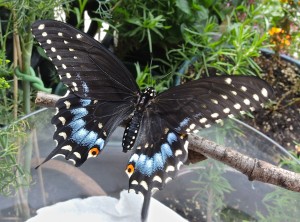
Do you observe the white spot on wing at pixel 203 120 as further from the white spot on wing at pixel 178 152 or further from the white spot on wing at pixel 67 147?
the white spot on wing at pixel 67 147

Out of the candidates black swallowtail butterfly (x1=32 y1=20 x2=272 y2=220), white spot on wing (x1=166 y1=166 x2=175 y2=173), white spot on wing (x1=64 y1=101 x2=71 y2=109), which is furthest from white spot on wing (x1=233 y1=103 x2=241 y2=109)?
white spot on wing (x1=64 y1=101 x2=71 y2=109)

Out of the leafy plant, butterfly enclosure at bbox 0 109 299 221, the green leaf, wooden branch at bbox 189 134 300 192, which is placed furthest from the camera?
the green leaf

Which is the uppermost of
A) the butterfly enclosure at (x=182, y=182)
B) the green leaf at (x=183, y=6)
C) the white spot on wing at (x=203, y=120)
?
the green leaf at (x=183, y=6)

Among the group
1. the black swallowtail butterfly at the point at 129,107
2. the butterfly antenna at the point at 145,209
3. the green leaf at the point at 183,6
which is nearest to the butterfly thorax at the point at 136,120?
the black swallowtail butterfly at the point at 129,107

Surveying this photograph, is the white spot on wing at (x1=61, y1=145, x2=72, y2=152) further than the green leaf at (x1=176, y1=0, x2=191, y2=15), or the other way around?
the green leaf at (x1=176, y1=0, x2=191, y2=15)

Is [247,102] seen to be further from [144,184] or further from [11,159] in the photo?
[11,159]

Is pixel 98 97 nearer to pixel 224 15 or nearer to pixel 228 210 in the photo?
pixel 228 210

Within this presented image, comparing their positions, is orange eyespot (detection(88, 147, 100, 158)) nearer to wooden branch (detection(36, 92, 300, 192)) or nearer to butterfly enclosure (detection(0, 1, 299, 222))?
butterfly enclosure (detection(0, 1, 299, 222))

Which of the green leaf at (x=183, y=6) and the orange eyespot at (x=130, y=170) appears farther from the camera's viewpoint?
the green leaf at (x=183, y=6)

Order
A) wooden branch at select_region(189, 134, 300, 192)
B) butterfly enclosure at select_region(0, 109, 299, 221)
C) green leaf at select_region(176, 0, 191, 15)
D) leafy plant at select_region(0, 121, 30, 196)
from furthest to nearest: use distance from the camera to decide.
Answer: green leaf at select_region(176, 0, 191, 15) < butterfly enclosure at select_region(0, 109, 299, 221) < leafy plant at select_region(0, 121, 30, 196) < wooden branch at select_region(189, 134, 300, 192)
